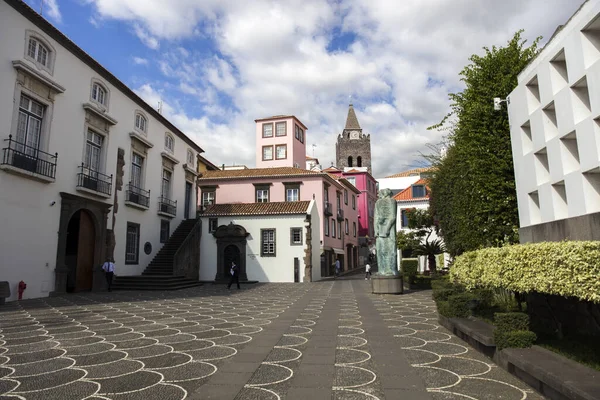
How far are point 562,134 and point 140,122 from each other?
21.5m

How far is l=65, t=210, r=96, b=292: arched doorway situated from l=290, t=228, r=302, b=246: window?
42.6ft

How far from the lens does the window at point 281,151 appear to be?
4212 cm

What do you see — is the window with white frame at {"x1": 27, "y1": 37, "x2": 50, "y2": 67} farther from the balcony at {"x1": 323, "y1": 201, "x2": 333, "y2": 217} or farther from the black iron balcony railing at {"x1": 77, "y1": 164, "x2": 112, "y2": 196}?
the balcony at {"x1": 323, "y1": 201, "x2": 333, "y2": 217}

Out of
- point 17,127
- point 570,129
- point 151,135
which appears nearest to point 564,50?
point 570,129

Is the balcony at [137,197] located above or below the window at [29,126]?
below

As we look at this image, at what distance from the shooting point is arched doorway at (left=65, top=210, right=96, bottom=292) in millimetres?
18453

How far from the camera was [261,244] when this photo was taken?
28.4m

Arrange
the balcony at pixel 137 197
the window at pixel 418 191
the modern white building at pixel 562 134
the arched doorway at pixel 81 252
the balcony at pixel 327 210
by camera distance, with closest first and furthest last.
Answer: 1. the modern white building at pixel 562 134
2. the arched doorway at pixel 81 252
3. the balcony at pixel 137 197
4. the balcony at pixel 327 210
5. the window at pixel 418 191

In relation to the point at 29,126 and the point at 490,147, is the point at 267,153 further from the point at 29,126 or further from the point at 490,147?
the point at 490,147

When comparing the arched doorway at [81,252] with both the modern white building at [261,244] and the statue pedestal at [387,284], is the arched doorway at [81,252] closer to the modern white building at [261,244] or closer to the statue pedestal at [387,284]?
the modern white building at [261,244]

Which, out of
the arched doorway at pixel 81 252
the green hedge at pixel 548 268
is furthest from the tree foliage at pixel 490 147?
the arched doorway at pixel 81 252

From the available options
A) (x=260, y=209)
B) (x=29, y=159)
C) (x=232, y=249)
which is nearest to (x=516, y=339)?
(x=29, y=159)

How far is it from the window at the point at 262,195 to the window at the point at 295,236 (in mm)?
5865

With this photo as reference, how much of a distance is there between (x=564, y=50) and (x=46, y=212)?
693 inches
